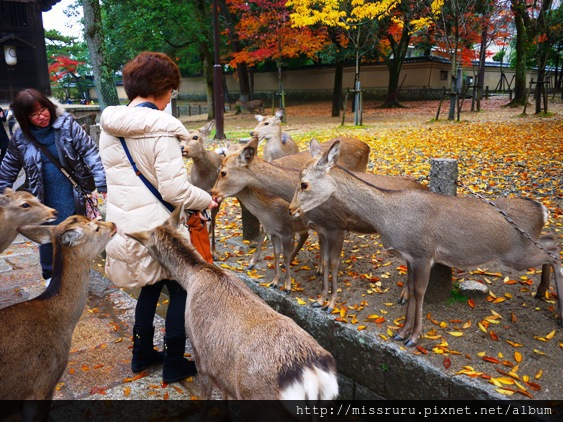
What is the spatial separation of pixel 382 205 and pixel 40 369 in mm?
2581

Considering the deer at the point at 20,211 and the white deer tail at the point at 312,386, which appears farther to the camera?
the deer at the point at 20,211

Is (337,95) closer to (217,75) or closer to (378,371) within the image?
(217,75)

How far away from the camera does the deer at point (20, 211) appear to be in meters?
3.99

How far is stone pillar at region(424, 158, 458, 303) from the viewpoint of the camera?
3.95 m

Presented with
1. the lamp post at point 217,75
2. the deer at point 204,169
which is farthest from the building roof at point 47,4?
the deer at point 204,169

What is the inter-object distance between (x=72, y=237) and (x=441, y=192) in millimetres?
3030

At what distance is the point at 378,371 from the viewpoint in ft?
11.1

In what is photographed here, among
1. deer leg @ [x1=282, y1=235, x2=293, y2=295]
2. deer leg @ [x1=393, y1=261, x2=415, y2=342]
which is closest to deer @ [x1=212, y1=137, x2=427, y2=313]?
deer leg @ [x1=282, y1=235, x2=293, y2=295]

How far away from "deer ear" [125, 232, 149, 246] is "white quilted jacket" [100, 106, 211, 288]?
0.31 feet

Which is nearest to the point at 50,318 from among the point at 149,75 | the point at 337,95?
the point at 149,75

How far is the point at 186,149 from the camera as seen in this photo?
5.52m

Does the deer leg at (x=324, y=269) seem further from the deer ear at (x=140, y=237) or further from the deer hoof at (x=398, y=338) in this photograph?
the deer ear at (x=140, y=237)

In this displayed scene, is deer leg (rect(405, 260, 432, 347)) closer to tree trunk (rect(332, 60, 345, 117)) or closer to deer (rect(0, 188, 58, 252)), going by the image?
deer (rect(0, 188, 58, 252))

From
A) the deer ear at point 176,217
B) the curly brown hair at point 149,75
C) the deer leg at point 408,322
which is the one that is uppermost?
the curly brown hair at point 149,75
